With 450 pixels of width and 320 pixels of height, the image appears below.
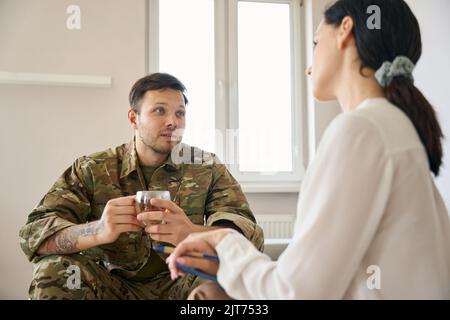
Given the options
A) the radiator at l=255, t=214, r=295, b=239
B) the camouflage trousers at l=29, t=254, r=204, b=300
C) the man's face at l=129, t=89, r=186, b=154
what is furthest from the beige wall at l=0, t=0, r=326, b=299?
the camouflage trousers at l=29, t=254, r=204, b=300

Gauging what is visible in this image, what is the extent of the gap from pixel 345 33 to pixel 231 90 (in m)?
2.58

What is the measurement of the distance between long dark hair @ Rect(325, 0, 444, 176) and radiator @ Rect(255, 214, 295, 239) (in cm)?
248

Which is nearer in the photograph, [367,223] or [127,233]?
[367,223]

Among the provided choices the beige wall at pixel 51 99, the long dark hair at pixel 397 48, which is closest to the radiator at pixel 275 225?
the beige wall at pixel 51 99

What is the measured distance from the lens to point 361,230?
675mm

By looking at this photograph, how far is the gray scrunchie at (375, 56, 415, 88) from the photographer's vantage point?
33.0 inches

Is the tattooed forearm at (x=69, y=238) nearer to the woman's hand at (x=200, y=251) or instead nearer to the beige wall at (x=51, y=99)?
the woman's hand at (x=200, y=251)

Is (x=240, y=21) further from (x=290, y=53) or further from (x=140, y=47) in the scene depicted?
(x=140, y=47)

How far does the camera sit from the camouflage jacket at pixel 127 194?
1532mm

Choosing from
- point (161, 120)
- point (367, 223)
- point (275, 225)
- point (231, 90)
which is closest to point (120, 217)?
point (161, 120)

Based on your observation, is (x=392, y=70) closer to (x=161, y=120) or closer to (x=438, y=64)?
(x=161, y=120)

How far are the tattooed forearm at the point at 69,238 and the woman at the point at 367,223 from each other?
25.9 inches

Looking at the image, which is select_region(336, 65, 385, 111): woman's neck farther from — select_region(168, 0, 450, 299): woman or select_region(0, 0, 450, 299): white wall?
select_region(0, 0, 450, 299): white wall

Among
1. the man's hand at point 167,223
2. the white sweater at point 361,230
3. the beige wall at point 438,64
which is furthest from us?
the beige wall at point 438,64
